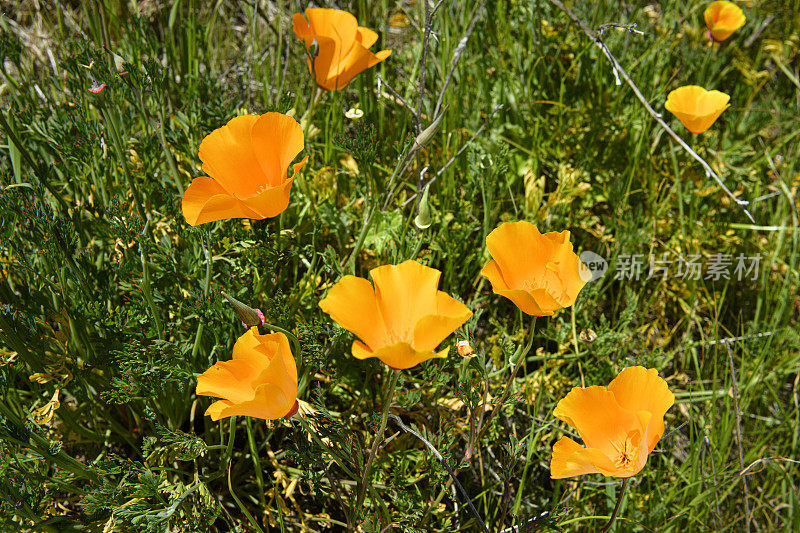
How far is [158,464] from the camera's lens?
5.41 ft

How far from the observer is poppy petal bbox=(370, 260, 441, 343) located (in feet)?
4.08

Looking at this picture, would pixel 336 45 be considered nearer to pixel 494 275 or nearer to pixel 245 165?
pixel 245 165

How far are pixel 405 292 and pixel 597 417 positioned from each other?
511 mm

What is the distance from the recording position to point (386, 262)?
6.64 feet

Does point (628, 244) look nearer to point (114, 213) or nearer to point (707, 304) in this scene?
point (707, 304)

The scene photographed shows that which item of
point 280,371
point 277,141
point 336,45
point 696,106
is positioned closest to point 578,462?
point 280,371

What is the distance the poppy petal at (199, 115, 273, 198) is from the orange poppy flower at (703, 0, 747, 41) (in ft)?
6.30

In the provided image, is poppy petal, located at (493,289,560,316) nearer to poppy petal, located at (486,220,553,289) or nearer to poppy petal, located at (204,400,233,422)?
poppy petal, located at (486,220,553,289)

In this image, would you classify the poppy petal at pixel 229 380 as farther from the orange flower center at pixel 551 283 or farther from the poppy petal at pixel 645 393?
the poppy petal at pixel 645 393

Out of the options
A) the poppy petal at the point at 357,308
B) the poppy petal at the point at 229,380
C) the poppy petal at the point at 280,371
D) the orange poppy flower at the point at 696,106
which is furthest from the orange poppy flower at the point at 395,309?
the orange poppy flower at the point at 696,106

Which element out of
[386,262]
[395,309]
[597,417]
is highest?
[395,309]

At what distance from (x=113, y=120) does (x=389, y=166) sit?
918 millimetres

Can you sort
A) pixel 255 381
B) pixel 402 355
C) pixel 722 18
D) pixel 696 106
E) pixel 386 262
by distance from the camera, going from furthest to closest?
1. pixel 722 18
2. pixel 696 106
3. pixel 386 262
4. pixel 255 381
5. pixel 402 355

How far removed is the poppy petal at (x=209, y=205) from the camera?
1284mm
